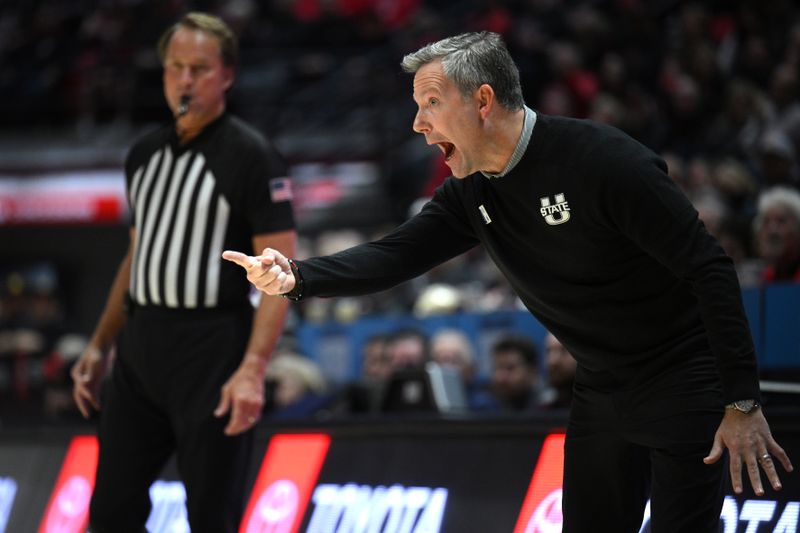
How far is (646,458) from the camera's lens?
3.03 meters

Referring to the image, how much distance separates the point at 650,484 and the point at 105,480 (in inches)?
73.5

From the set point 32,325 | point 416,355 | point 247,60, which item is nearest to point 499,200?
point 416,355

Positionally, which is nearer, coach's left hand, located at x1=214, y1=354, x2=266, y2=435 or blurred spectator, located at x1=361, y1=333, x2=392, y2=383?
coach's left hand, located at x1=214, y1=354, x2=266, y2=435

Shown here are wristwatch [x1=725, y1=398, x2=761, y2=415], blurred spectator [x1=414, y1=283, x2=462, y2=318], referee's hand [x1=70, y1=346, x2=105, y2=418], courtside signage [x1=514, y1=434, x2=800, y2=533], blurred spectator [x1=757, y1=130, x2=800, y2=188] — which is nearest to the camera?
wristwatch [x1=725, y1=398, x2=761, y2=415]

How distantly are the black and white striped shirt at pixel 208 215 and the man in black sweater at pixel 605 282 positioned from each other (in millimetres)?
958

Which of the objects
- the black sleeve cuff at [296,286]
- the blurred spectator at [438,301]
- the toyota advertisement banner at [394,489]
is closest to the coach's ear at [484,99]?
the black sleeve cuff at [296,286]

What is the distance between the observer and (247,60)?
51.6 ft

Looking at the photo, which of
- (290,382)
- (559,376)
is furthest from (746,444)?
(290,382)

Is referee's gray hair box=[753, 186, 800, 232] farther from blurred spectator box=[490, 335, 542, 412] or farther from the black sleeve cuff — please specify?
the black sleeve cuff

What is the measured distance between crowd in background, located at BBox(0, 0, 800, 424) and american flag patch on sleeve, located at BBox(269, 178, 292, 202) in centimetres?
264

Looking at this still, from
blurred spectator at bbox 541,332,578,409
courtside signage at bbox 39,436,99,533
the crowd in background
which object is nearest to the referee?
courtside signage at bbox 39,436,99,533

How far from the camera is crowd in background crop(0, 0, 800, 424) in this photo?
8.35 metres

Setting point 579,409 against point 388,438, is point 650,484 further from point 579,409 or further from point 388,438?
point 388,438

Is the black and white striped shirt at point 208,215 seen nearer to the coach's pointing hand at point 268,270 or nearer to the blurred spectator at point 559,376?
the coach's pointing hand at point 268,270
